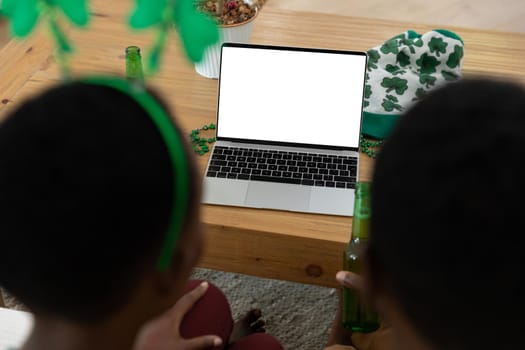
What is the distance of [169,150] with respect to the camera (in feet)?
1.83

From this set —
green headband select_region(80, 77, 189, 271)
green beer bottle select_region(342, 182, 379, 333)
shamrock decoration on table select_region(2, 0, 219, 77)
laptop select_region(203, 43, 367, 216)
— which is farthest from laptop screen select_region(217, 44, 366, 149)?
green headband select_region(80, 77, 189, 271)

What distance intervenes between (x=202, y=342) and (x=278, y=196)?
0.30 m

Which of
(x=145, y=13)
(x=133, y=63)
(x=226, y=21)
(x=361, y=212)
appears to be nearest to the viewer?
(x=145, y=13)

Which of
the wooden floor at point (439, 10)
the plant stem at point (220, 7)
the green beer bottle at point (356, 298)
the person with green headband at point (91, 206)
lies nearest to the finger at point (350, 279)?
the green beer bottle at point (356, 298)

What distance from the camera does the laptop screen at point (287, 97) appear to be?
1.23 m

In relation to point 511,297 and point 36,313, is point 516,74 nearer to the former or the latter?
point 511,297

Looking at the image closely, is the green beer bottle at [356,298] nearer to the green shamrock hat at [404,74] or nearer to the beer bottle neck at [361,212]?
the beer bottle neck at [361,212]

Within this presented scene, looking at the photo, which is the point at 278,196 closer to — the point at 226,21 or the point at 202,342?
the point at 202,342

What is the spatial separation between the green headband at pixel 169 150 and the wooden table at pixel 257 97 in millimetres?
528

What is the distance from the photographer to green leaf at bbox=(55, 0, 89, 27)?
68 centimetres

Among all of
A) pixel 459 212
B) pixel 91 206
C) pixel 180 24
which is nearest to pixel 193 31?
pixel 180 24

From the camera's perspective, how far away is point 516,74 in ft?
4.57

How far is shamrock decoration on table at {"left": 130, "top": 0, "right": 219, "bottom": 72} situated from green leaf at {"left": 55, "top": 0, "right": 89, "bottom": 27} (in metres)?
0.06

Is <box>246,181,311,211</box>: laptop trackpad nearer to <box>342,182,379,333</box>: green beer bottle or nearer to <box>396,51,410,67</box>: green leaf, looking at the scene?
<box>342,182,379,333</box>: green beer bottle
